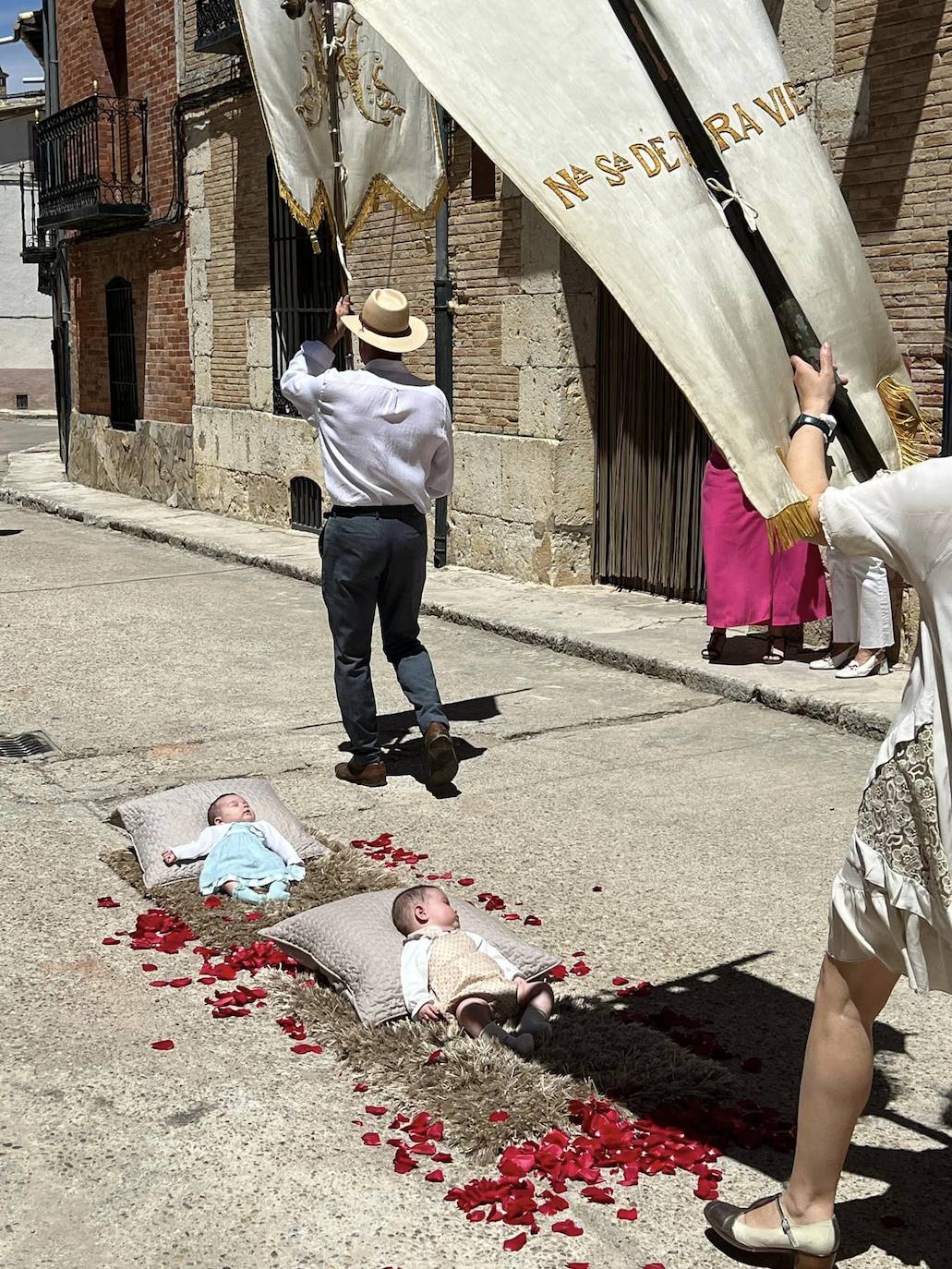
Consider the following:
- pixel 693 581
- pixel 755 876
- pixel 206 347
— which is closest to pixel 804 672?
pixel 693 581

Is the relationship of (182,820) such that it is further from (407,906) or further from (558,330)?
(558,330)

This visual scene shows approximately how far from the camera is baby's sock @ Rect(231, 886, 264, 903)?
4832 millimetres

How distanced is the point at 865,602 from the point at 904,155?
244 cm

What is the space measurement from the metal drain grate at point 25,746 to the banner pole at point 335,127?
250 centimetres

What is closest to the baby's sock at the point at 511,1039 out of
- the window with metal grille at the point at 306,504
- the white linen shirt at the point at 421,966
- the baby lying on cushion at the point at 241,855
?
the white linen shirt at the point at 421,966

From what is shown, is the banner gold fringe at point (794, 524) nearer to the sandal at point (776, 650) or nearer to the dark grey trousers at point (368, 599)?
the dark grey trousers at point (368, 599)

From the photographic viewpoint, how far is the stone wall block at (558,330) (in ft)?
35.5

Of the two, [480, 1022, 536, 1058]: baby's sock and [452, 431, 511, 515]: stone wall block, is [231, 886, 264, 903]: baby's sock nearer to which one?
[480, 1022, 536, 1058]: baby's sock

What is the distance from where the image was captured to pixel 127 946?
454 cm

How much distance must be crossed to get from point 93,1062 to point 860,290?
259cm

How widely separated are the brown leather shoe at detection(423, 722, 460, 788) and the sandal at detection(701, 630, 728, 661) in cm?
269

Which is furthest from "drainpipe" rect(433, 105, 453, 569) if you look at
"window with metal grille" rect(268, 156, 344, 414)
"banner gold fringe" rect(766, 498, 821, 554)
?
"banner gold fringe" rect(766, 498, 821, 554)

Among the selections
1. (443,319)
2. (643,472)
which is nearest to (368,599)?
(643,472)

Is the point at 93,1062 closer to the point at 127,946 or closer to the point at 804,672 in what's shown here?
the point at 127,946
